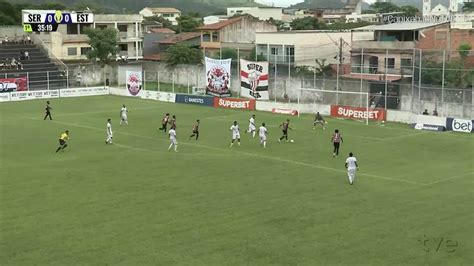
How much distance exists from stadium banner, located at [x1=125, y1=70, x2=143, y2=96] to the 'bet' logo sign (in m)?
33.3

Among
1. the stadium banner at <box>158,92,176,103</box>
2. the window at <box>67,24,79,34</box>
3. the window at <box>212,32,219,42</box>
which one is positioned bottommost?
the stadium banner at <box>158,92,176,103</box>

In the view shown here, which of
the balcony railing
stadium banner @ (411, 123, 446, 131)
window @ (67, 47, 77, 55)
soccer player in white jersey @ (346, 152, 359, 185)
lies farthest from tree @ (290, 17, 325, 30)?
soccer player in white jersey @ (346, 152, 359, 185)

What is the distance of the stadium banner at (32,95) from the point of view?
66.6 meters

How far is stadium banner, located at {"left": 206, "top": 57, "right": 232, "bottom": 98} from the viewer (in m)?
62.9

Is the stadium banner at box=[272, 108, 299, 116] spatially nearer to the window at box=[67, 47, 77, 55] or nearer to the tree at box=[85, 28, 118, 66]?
the tree at box=[85, 28, 118, 66]

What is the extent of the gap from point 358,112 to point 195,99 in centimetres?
1690

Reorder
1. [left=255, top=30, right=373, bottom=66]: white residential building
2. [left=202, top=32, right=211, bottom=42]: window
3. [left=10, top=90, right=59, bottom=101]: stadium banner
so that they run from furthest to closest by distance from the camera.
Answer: [left=202, top=32, right=211, bottom=42]: window, [left=255, top=30, right=373, bottom=66]: white residential building, [left=10, top=90, right=59, bottom=101]: stadium banner

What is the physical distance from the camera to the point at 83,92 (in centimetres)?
7100

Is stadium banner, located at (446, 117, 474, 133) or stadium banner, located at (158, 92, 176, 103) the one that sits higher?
stadium banner, located at (158, 92, 176, 103)

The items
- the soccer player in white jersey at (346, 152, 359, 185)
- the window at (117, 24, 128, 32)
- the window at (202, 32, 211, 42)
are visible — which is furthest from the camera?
the window at (117, 24, 128, 32)

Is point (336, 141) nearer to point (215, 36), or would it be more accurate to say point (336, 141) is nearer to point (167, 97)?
point (167, 97)

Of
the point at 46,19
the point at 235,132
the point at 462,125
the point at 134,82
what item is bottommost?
the point at 235,132

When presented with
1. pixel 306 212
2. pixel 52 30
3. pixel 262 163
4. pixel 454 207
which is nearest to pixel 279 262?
pixel 306 212

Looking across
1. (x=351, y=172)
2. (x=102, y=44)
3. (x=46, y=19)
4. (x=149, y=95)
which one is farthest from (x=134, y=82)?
(x=351, y=172)
